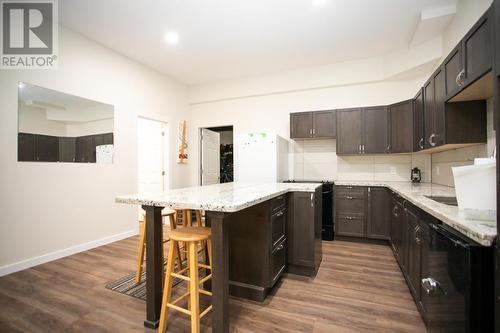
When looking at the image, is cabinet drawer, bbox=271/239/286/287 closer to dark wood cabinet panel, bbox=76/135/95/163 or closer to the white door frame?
dark wood cabinet panel, bbox=76/135/95/163

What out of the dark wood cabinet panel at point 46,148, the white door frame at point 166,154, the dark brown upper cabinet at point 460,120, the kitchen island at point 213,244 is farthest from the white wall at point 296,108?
the kitchen island at point 213,244

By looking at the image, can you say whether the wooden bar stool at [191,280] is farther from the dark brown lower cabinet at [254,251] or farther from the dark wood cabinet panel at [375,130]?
the dark wood cabinet panel at [375,130]

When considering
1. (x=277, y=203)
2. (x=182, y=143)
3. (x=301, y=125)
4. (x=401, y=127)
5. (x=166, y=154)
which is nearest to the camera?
(x=277, y=203)

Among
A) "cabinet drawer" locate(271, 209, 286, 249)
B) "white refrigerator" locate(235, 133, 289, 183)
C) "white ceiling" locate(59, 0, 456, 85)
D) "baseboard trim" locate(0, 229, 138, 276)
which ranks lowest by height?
"baseboard trim" locate(0, 229, 138, 276)

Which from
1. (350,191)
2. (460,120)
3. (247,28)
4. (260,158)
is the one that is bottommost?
(350,191)

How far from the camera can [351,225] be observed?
12.7 ft

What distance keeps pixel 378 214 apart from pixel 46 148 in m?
4.70

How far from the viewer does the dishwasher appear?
3.36 ft

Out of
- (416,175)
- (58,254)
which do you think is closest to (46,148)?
(58,254)

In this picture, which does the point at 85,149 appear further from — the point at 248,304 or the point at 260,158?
the point at 248,304

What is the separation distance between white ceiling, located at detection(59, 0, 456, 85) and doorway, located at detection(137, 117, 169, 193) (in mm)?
1296

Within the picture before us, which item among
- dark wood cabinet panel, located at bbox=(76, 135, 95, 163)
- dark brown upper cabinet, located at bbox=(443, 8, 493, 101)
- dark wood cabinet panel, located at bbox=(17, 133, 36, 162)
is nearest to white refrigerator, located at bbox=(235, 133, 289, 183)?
dark wood cabinet panel, located at bbox=(76, 135, 95, 163)

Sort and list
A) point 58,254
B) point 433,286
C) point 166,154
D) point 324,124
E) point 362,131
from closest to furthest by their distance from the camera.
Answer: point 433,286 → point 58,254 → point 362,131 → point 324,124 → point 166,154

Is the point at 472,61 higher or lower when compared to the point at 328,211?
higher
